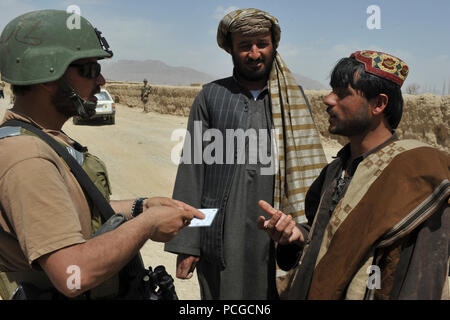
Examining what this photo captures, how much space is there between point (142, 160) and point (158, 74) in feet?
388

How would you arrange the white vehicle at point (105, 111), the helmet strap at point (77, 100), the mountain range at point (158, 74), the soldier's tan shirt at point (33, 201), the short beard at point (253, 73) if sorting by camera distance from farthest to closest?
the mountain range at point (158, 74) → the white vehicle at point (105, 111) → the short beard at point (253, 73) → the helmet strap at point (77, 100) → the soldier's tan shirt at point (33, 201)

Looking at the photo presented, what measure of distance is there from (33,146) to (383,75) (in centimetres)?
139

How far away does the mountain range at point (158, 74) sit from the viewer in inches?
4417

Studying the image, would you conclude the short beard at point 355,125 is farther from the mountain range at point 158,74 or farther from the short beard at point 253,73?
the mountain range at point 158,74

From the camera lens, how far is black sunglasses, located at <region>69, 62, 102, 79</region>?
157 cm

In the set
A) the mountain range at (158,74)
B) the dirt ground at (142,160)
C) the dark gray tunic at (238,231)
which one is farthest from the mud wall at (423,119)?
the mountain range at (158,74)

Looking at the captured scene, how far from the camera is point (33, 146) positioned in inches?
48.6

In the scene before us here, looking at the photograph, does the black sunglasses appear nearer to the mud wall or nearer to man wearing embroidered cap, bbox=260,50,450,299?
man wearing embroidered cap, bbox=260,50,450,299

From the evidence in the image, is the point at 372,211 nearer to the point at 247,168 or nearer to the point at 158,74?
the point at 247,168

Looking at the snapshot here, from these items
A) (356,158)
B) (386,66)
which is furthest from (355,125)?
(386,66)

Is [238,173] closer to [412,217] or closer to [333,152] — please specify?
[412,217]

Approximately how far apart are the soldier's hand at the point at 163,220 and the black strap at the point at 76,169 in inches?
6.7

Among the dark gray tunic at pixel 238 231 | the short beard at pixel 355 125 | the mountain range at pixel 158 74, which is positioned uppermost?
the mountain range at pixel 158 74

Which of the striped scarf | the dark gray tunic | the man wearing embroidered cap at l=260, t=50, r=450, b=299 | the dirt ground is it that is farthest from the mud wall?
the man wearing embroidered cap at l=260, t=50, r=450, b=299
